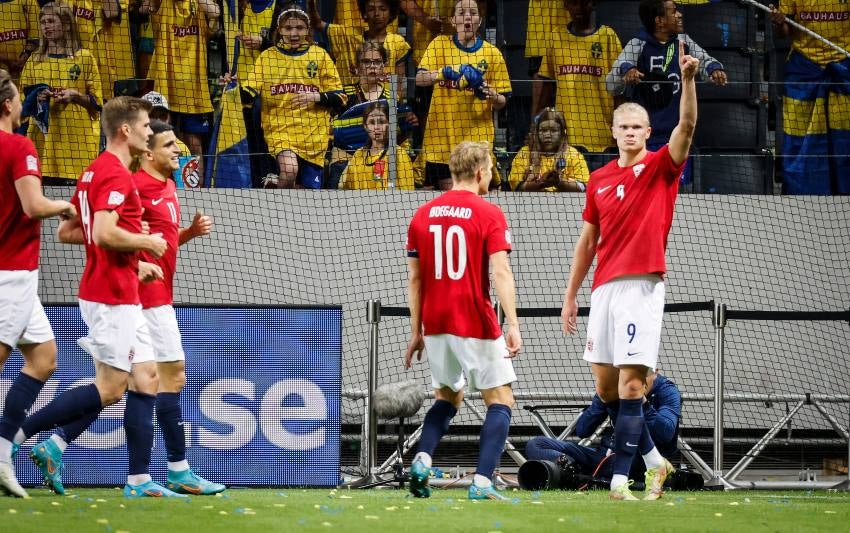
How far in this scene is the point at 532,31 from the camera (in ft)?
42.3

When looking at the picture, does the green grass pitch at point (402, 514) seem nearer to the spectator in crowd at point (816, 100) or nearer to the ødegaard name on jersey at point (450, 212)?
the ødegaard name on jersey at point (450, 212)

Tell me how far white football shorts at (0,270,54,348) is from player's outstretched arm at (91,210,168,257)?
49cm

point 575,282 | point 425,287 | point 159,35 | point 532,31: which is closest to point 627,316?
point 575,282

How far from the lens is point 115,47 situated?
12.7 m

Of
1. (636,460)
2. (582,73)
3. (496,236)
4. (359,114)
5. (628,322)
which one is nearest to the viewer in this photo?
(496,236)

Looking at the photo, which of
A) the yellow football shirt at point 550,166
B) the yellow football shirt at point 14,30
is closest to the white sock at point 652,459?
the yellow football shirt at point 550,166

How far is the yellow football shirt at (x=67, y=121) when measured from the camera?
12.2 meters

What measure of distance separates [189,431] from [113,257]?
2269 mm

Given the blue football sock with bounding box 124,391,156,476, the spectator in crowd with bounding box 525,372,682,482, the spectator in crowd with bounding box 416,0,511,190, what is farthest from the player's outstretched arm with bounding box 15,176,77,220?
the spectator in crowd with bounding box 416,0,511,190

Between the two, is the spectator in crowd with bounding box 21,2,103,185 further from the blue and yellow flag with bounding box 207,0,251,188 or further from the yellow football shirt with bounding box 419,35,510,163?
the yellow football shirt with bounding box 419,35,510,163

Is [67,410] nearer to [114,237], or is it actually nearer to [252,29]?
[114,237]

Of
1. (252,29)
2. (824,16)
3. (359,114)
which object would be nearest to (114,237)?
(359,114)

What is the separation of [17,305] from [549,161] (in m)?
6.79

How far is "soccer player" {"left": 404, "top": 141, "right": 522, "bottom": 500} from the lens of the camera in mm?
6676
